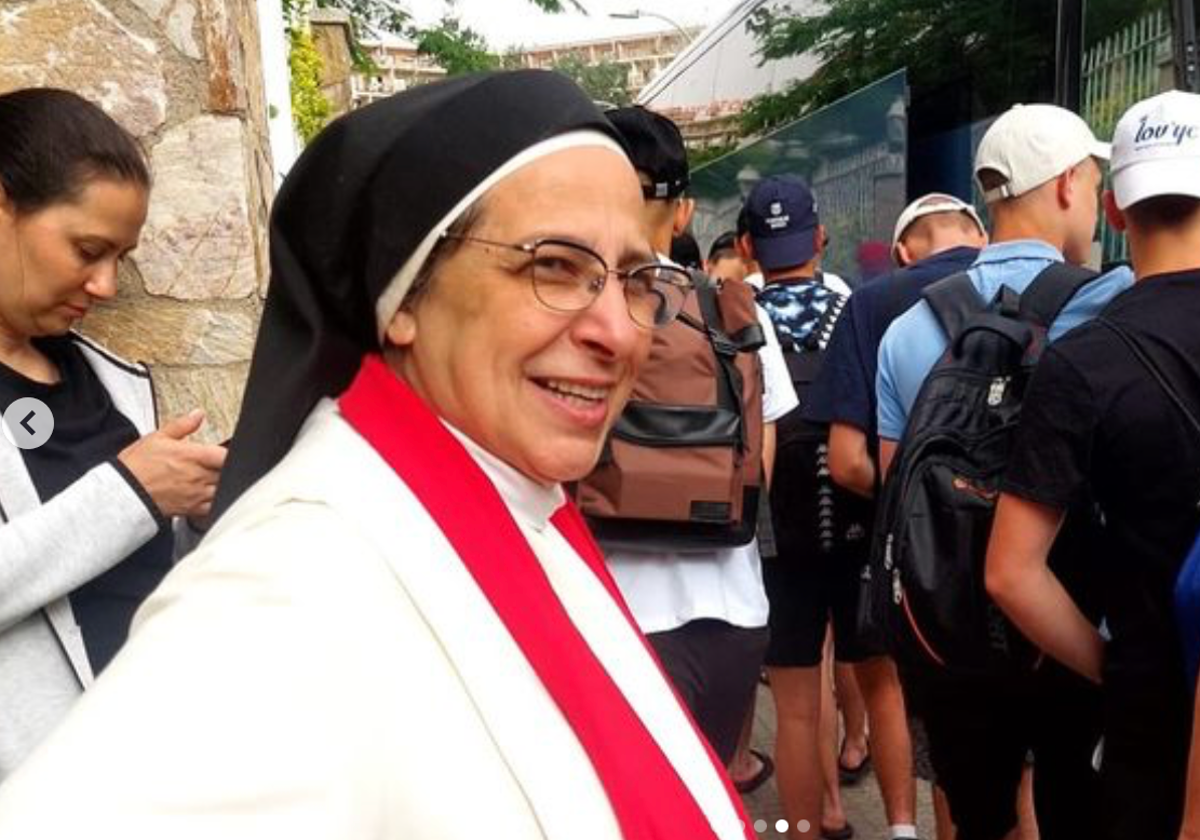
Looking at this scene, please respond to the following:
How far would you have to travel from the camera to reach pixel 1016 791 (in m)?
3.01

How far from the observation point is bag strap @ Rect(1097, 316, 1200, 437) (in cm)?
214

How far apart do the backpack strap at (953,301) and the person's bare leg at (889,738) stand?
1.33 m

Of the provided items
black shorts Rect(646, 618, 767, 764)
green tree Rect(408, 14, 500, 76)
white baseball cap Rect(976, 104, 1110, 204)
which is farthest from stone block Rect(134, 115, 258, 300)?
green tree Rect(408, 14, 500, 76)

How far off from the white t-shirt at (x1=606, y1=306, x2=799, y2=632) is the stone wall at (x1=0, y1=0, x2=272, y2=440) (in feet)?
3.12

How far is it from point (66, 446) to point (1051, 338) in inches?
78.3

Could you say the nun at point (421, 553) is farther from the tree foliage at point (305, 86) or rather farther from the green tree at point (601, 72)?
the green tree at point (601, 72)

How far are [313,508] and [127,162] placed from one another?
1098mm

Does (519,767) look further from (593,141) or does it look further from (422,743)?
(593,141)

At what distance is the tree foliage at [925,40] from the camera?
6238 millimetres

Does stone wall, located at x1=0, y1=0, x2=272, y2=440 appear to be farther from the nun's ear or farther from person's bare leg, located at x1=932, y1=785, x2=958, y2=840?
person's bare leg, located at x1=932, y1=785, x2=958, y2=840

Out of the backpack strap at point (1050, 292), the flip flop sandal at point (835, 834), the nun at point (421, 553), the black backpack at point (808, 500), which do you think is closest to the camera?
the nun at point (421, 553)

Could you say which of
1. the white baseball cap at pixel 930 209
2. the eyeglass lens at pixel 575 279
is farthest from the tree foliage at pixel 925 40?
the eyeglass lens at pixel 575 279

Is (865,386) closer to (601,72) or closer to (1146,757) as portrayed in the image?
(1146,757)

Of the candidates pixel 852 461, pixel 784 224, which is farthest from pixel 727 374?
pixel 784 224
